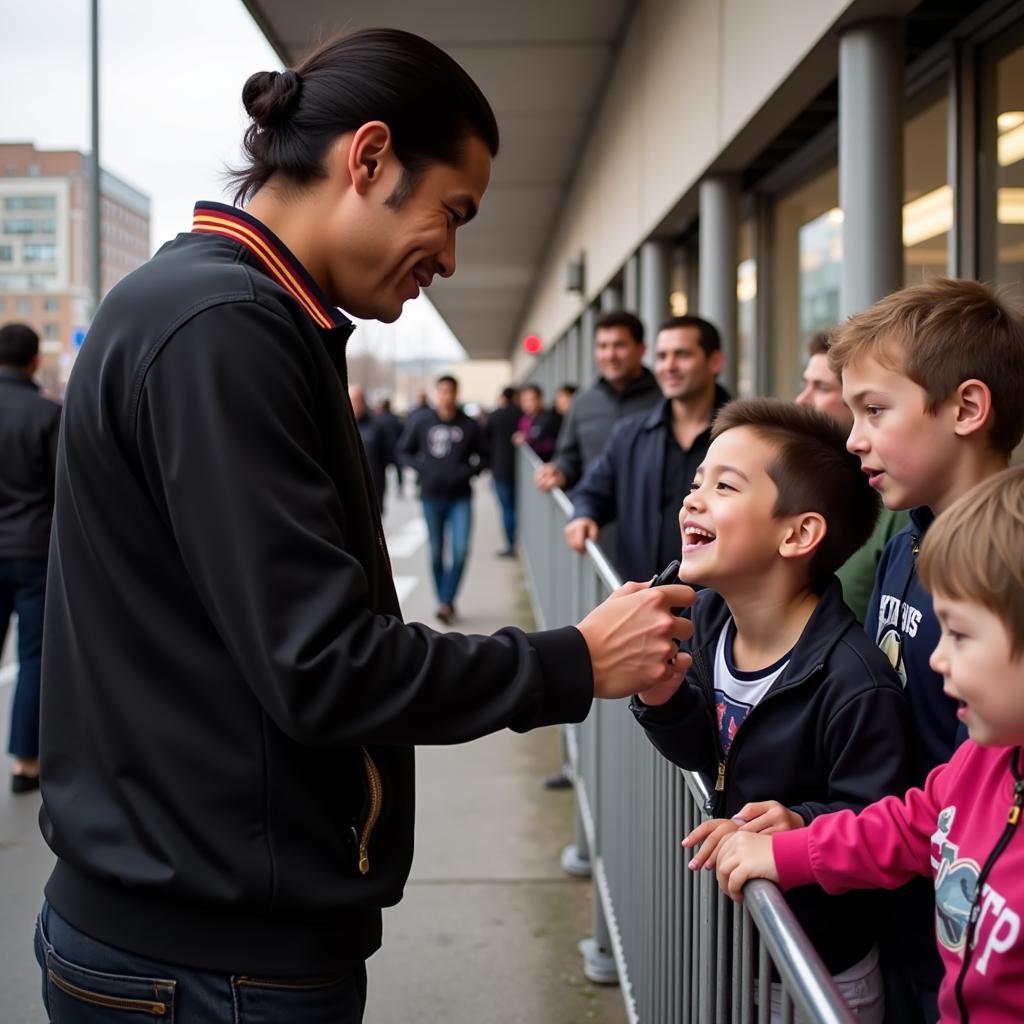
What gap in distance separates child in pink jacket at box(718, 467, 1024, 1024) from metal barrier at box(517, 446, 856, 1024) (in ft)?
0.48

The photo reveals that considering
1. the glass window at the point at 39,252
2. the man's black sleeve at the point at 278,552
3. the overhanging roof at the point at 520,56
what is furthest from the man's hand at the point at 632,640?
the glass window at the point at 39,252

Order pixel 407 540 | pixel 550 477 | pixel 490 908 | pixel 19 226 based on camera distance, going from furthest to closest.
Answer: pixel 19 226
pixel 407 540
pixel 550 477
pixel 490 908

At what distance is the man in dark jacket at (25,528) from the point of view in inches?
226

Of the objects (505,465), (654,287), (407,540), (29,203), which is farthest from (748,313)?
(29,203)

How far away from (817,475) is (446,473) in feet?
A: 29.2

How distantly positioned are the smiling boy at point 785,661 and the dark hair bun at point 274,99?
3.05ft

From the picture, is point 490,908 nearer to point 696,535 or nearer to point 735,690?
point 735,690

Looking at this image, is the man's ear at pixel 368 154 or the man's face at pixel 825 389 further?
the man's face at pixel 825 389

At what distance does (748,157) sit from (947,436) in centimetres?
441

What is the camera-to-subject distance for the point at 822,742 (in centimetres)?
191

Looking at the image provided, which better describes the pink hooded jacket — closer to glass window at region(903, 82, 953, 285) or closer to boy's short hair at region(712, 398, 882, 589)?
boy's short hair at region(712, 398, 882, 589)

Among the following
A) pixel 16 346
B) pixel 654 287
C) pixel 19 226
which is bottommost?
pixel 16 346

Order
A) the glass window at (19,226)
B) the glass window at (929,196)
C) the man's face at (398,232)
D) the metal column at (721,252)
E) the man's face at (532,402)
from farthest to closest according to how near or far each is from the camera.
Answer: the glass window at (19,226)
the man's face at (532,402)
the metal column at (721,252)
the glass window at (929,196)
the man's face at (398,232)

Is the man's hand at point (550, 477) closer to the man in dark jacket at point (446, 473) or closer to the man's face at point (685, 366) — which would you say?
the man's face at point (685, 366)
